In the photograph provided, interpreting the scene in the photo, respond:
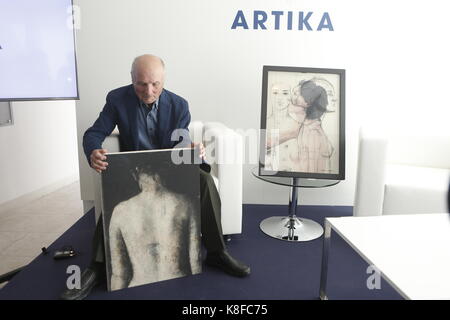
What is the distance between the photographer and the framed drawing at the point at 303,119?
2.40m

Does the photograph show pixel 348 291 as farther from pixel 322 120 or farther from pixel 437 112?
pixel 437 112

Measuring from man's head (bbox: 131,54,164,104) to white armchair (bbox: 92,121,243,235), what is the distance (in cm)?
36

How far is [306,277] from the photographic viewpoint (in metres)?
1.91

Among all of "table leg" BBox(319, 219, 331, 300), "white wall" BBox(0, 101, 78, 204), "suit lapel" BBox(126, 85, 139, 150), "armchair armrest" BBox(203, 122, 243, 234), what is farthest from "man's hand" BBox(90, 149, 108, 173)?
"white wall" BBox(0, 101, 78, 204)

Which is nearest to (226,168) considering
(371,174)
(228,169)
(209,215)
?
(228,169)

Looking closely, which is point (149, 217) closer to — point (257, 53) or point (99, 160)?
point (99, 160)

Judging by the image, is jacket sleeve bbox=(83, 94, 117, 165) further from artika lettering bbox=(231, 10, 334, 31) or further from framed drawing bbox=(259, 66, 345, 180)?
artika lettering bbox=(231, 10, 334, 31)

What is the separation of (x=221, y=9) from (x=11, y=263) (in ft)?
7.68

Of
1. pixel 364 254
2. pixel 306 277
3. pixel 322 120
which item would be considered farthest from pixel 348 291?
pixel 322 120

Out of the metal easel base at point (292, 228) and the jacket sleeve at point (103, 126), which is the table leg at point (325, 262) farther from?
the jacket sleeve at point (103, 126)

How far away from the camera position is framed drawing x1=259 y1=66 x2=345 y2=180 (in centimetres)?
240

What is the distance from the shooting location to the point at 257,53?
285cm

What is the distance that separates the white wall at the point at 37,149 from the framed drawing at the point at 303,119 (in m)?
2.32
